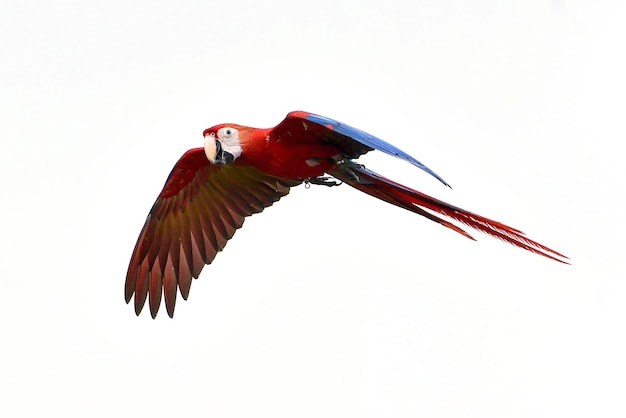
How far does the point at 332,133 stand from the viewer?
6531 mm

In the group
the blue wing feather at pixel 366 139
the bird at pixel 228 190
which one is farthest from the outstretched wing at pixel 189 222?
the blue wing feather at pixel 366 139

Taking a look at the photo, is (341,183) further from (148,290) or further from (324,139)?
(148,290)

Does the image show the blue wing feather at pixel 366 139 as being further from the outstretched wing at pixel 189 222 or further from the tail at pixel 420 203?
the outstretched wing at pixel 189 222

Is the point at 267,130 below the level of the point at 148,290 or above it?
above

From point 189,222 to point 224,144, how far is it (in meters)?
1.22

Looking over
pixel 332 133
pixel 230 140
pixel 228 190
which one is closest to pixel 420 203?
pixel 332 133

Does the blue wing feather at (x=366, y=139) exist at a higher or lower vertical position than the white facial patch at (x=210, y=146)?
lower

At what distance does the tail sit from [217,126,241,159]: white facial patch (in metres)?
0.58

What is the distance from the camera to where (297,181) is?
737 centimetres

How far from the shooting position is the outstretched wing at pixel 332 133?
5977mm

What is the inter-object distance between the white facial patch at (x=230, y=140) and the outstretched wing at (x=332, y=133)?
23 centimetres

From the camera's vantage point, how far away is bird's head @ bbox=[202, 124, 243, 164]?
6.64 m

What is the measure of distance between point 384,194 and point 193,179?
1.44 meters

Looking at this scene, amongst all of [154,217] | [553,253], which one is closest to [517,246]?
[553,253]
